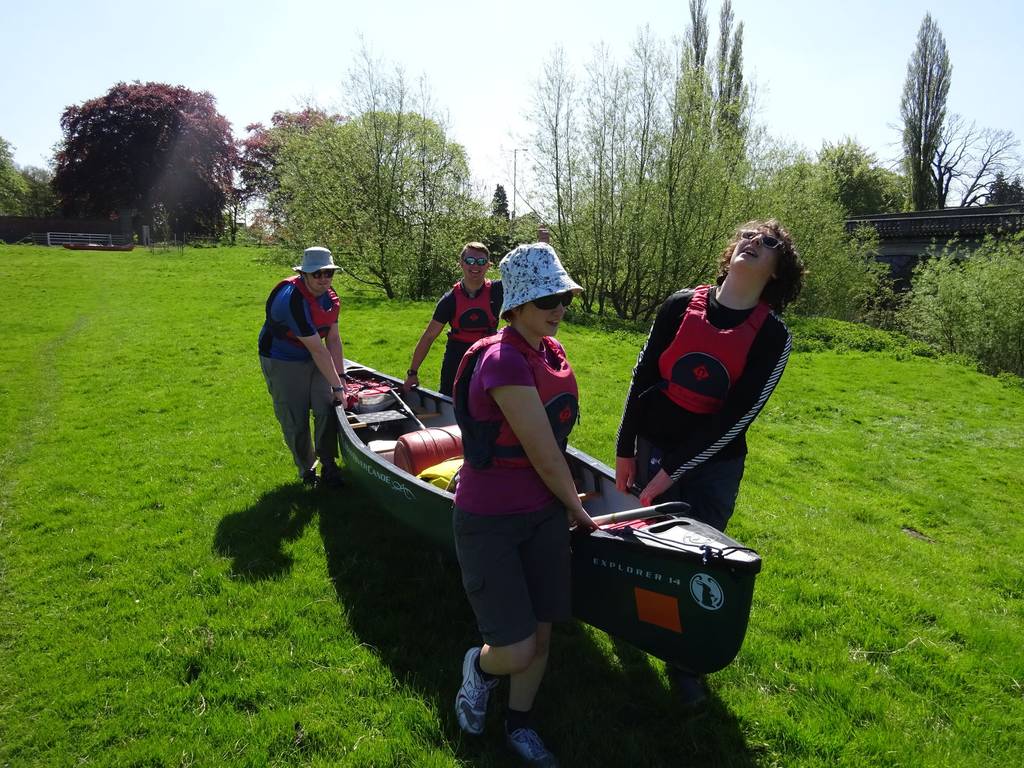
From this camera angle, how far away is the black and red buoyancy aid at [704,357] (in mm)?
2664

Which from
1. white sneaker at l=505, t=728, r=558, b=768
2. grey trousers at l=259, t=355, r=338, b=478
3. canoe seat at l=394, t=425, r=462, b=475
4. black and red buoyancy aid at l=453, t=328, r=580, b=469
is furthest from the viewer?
grey trousers at l=259, t=355, r=338, b=478

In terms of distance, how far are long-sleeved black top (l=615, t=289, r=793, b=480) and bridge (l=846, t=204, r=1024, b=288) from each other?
29.0 meters

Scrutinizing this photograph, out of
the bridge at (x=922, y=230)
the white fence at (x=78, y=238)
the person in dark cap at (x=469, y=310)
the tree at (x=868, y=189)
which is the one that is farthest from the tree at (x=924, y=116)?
the white fence at (x=78, y=238)

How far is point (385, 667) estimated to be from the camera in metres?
3.27

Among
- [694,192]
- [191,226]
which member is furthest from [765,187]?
[191,226]

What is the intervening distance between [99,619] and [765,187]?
61.7ft

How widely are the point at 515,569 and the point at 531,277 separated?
3.69 ft

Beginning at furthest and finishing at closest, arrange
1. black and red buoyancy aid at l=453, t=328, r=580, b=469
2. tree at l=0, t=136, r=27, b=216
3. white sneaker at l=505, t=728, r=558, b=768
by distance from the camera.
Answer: tree at l=0, t=136, r=27, b=216 → white sneaker at l=505, t=728, r=558, b=768 → black and red buoyancy aid at l=453, t=328, r=580, b=469

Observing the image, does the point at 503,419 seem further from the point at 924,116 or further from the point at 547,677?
the point at 924,116

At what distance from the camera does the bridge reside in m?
25.9

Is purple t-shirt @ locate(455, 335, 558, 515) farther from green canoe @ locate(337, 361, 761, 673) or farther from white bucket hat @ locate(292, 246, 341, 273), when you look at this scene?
white bucket hat @ locate(292, 246, 341, 273)

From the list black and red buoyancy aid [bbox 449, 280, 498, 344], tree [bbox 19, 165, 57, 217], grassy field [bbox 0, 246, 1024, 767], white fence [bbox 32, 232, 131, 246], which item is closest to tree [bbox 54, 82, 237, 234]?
white fence [bbox 32, 232, 131, 246]

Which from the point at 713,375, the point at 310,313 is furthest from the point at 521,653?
the point at 310,313

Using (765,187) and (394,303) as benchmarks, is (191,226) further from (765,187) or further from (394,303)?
(765,187)
